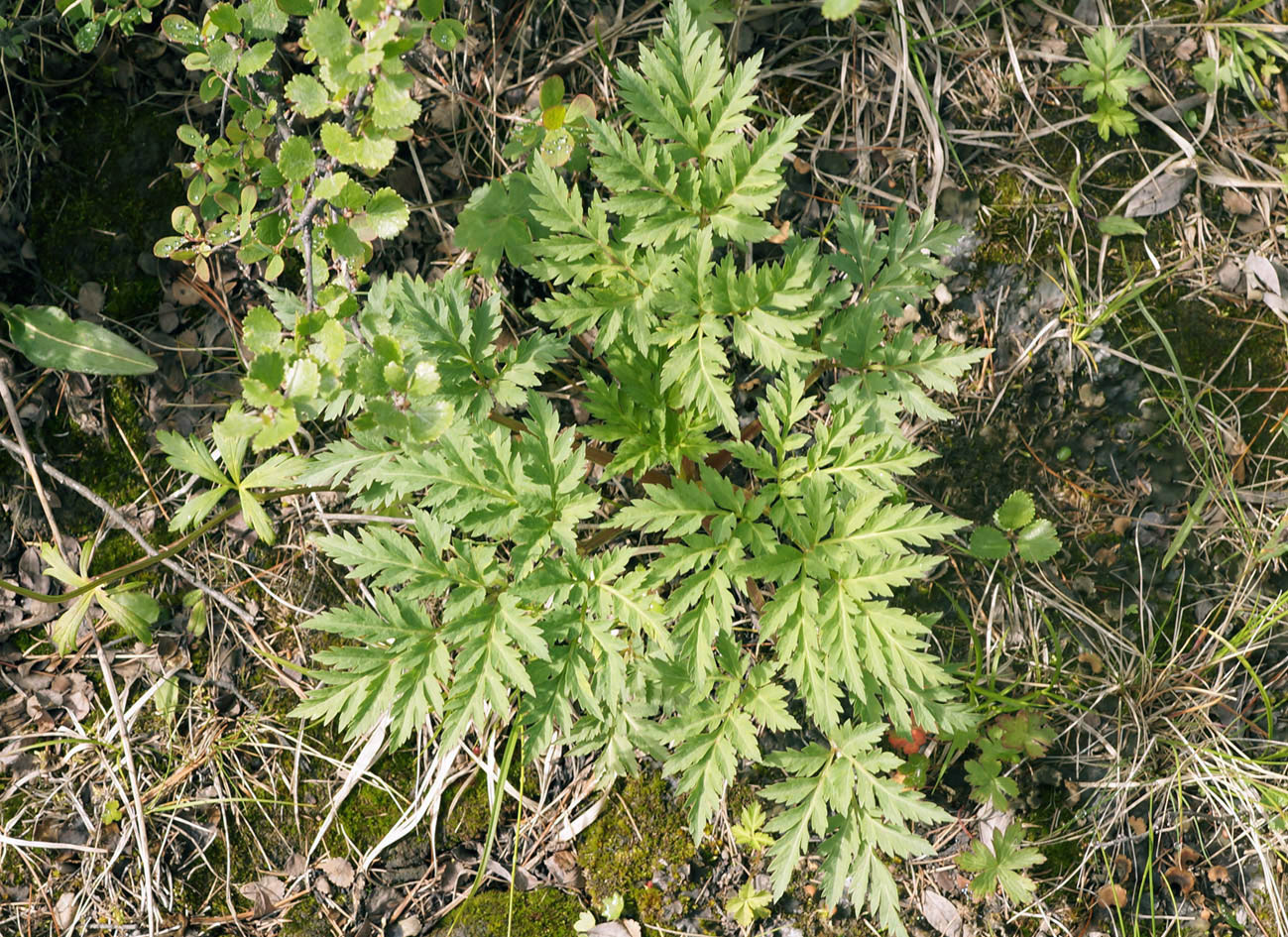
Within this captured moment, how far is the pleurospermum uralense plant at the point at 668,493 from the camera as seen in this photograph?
7.59 feet

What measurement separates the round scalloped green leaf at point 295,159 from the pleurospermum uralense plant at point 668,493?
0.34m

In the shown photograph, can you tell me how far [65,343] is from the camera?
2932 mm

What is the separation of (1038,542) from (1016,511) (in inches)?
5.3

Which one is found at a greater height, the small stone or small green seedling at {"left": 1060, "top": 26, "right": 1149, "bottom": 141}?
small green seedling at {"left": 1060, "top": 26, "right": 1149, "bottom": 141}

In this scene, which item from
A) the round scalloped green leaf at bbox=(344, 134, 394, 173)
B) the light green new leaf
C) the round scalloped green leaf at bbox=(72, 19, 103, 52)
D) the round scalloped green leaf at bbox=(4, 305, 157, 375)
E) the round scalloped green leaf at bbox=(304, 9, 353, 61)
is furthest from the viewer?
the round scalloped green leaf at bbox=(4, 305, 157, 375)

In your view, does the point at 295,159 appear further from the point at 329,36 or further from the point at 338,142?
the point at 329,36

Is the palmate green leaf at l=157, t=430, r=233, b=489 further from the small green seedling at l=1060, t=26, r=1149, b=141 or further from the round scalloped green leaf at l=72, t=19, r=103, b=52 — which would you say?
the small green seedling at l=1060, t=26, r=1149, b=141

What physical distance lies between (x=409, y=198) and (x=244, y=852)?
2.35 metres

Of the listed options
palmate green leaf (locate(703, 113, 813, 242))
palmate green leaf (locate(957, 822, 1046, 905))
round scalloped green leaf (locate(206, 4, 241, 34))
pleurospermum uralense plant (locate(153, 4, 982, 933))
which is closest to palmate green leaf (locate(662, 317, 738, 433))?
pleurospermum uralense plant (locate(153, 4, 982, 933))

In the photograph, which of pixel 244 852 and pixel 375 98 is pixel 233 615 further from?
pixel 375 98

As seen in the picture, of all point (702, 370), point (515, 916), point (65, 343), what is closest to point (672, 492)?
point (702, 370)

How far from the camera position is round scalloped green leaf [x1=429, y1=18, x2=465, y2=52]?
7.99ft

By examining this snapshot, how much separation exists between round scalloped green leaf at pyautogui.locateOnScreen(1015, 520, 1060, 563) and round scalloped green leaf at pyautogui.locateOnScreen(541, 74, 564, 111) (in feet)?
7.04

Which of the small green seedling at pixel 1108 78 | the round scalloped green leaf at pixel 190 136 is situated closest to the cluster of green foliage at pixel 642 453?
the round scalloped green leaf at pixel 190 136
